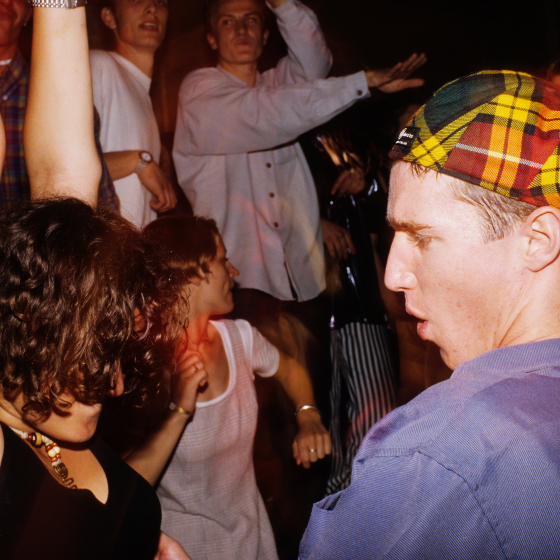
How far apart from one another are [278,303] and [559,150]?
6.54 feet

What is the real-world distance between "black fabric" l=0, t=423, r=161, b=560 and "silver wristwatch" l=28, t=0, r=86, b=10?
100 cm

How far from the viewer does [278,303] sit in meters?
2.66

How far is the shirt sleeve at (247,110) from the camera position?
7.89ft

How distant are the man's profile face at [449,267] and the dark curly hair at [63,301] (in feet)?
1.96

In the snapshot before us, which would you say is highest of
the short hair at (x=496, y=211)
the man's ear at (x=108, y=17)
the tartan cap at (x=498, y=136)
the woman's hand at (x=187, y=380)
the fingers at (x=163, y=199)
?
the man's ear at (x=108, y=17)

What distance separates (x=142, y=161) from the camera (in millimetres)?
2020

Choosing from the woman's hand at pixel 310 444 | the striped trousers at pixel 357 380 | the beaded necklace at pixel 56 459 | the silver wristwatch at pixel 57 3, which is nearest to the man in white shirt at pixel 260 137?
the striped trousers at pixel 357 380

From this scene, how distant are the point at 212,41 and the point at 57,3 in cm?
152

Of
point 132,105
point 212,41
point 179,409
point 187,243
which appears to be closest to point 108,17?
point 132,105

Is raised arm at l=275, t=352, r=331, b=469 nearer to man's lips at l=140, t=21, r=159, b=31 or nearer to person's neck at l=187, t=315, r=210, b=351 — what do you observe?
person's neck at l=187, t=315, r=210, b=351

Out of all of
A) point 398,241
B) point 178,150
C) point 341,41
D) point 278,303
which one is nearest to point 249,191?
point 178,150

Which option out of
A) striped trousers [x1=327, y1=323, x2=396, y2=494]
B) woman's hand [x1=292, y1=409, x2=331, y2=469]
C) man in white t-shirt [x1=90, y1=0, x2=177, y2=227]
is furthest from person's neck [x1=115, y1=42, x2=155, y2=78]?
woman's hand [x1=292, y1=409, x2=331, y2=469]

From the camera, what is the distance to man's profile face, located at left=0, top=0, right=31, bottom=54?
152 cm

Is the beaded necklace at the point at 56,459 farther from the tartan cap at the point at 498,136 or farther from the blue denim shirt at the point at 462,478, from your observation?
the tartan cap at the point at 498,136
